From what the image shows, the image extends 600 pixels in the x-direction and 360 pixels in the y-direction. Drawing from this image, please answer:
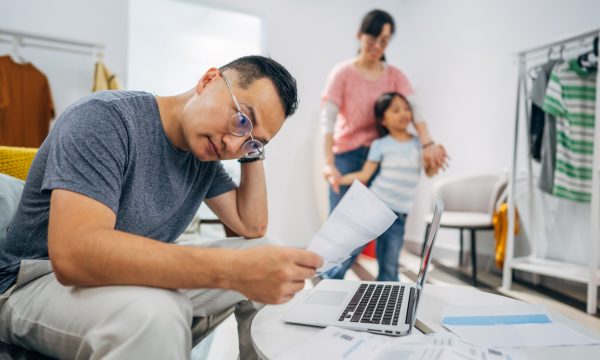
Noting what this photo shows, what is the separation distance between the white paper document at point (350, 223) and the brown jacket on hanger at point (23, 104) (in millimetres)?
2494

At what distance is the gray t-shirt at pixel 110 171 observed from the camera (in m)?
0.63

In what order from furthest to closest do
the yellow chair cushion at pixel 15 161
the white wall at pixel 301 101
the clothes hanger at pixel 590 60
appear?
the white wall at pixel 301 101 → the clothes hanger at pixel 590 60 → the yellow chair cushion at pixel 15 161

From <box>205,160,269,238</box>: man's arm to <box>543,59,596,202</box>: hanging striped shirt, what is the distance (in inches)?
73.2

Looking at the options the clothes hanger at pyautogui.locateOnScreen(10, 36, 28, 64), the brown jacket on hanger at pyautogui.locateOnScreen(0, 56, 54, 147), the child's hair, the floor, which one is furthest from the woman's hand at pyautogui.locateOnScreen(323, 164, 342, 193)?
the clothes hanger at pyautogui.locateOnScreen(10, 36, 28, 64)

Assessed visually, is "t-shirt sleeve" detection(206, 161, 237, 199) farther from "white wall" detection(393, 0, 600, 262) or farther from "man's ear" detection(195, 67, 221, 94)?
"white wall" detection(393, 0, 600, 262)

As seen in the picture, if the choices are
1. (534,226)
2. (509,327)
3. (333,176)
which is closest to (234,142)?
(509,327)

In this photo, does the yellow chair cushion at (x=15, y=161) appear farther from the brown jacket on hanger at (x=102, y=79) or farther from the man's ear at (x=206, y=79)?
the brown jacket on hanger at (x=102, y=79)

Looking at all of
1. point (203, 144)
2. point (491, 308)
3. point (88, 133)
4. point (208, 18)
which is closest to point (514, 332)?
point (491, 308)

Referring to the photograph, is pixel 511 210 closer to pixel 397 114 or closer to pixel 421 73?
pixel 397 114

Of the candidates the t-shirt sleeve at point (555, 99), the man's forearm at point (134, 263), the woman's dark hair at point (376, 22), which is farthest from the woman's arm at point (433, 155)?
the man's forearm at point (134, 263)

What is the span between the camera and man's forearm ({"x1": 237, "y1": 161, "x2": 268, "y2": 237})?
42.3 inches

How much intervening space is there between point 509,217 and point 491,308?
1736 millimetres

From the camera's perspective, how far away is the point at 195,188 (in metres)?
0.99

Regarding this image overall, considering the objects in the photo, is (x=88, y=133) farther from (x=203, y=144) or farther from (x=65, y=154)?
(x=203, y=144)
